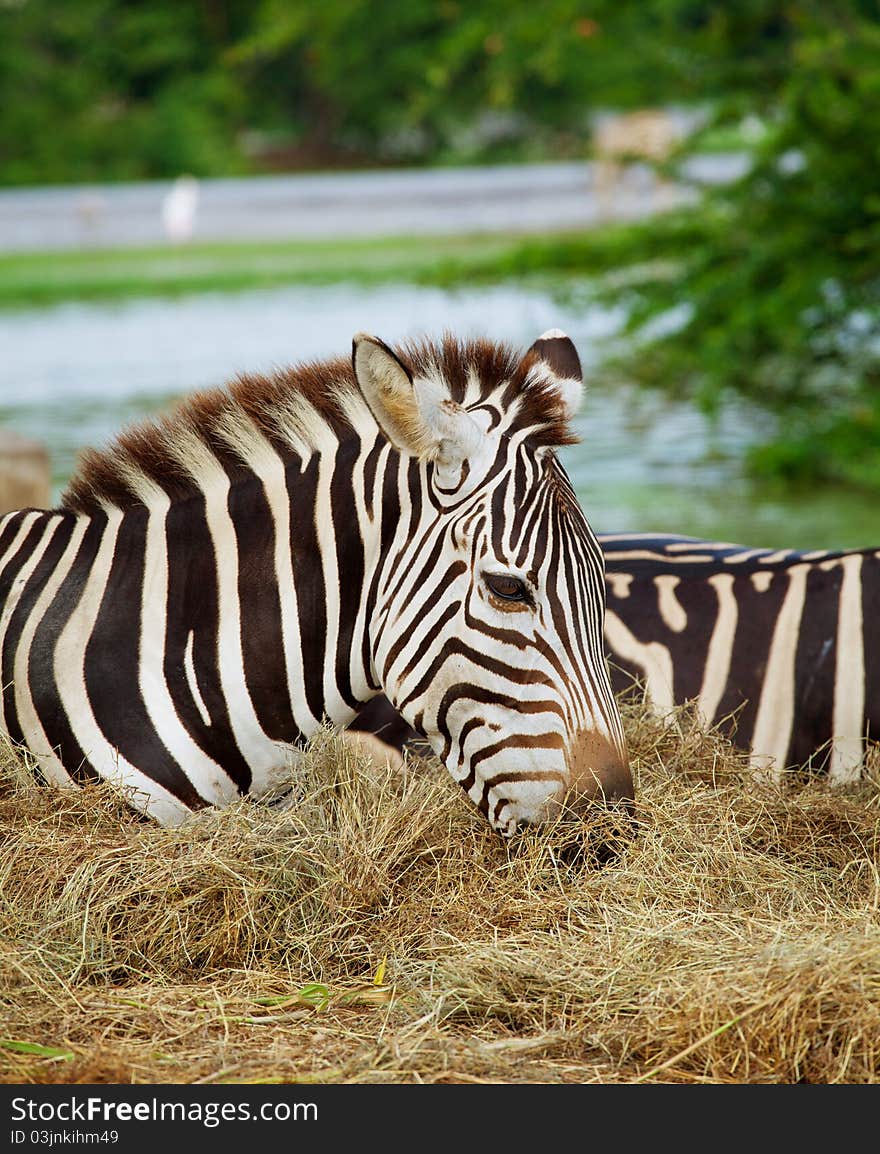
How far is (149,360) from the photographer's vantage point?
16.6 m

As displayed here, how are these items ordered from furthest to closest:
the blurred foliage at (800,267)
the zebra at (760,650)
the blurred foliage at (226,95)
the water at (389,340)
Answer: the blurred foliage at (226,95), the water at (389,340), the blurred foliage at (800,267), the zebra at (760,650)

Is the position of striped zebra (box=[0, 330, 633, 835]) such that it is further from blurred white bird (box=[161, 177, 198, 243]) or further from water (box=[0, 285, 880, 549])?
blurred white bird (box=[161, 177, 198, 243])

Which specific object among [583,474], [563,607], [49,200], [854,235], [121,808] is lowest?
[121,808]

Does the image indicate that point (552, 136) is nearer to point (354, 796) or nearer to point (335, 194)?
point (335, 194)

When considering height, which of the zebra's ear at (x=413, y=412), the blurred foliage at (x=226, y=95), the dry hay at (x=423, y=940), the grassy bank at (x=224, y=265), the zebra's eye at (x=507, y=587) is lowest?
the dry hay at (x=423, y=940)

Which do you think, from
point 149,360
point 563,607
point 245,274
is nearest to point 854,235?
point 563,607

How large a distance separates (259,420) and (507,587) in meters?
0.79

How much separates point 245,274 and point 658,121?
1032 cm

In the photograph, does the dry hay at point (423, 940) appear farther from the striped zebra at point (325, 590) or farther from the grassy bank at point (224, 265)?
the grassy bank at point (224, 265)

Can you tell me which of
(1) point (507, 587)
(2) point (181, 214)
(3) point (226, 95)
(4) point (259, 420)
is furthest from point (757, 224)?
(3) point (226, 95)

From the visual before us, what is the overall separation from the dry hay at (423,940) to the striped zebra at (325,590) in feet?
0.46

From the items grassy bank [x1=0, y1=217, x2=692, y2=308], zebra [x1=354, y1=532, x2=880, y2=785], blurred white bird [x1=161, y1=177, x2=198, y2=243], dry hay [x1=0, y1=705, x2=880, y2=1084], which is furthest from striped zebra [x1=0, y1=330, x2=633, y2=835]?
blurred white bird [x1=161, y1=177, x2=198, y2=243]

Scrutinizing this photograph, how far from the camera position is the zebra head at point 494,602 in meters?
2.85

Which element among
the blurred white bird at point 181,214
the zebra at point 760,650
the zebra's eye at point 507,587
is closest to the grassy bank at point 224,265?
the blurred white bird at point 181,214
